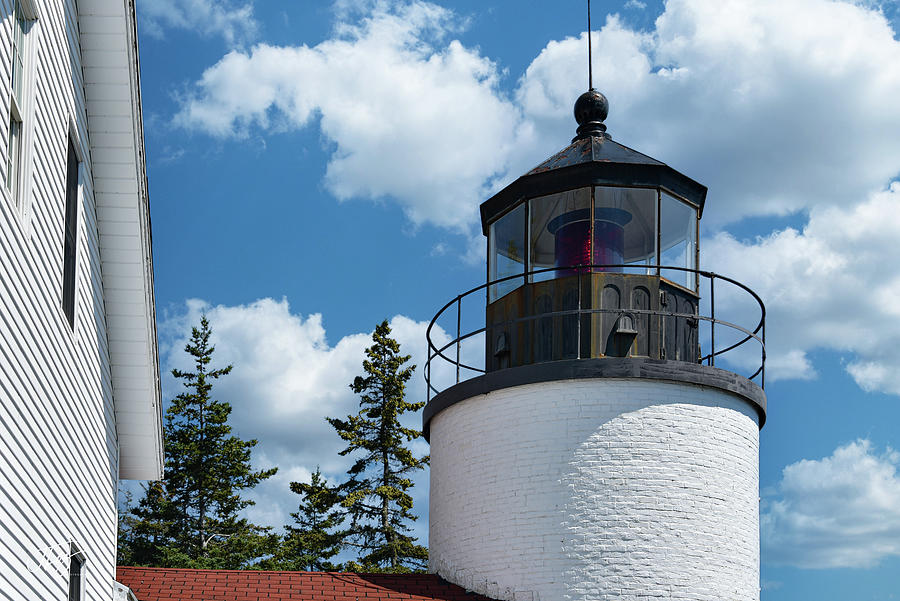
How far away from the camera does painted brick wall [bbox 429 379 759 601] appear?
42.5ft

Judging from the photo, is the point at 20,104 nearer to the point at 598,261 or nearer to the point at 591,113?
the point at 598,261

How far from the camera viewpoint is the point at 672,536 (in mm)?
13039

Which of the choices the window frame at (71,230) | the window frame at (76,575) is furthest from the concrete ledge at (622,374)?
the window frame at (71,230)

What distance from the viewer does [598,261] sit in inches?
574

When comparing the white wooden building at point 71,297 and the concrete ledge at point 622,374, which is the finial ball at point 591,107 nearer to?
the concrete ledge at point 622,374

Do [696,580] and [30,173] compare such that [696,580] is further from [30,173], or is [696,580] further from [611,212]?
[30,173]

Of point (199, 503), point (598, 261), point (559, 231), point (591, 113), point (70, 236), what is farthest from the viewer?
point (199, 503)

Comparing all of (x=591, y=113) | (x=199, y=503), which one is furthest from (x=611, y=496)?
(x=199, y=503)

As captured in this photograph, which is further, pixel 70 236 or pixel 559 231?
pixel 559 231

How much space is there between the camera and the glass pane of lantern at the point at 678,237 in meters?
14.8

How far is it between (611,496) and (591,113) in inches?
234

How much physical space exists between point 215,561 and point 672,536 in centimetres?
1936

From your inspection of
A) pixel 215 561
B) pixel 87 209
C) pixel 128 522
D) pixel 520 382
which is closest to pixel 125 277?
pixel 87 209

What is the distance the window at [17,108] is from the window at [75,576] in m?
3.36
